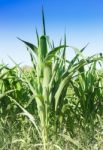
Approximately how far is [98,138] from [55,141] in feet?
1.88

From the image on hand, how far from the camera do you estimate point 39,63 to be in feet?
11.7

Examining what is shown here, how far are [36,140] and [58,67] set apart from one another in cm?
80

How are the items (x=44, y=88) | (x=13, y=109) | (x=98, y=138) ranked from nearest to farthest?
(x=44, y=88) → (x=98, y=138) → (x=13, y=109)

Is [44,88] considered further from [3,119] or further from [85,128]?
[3,119]

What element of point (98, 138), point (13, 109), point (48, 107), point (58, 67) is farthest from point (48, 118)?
point (13, 109)

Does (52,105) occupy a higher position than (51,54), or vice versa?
(51,54)

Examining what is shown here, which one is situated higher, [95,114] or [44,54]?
[44,54]

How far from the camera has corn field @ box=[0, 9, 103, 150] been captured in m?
3.51

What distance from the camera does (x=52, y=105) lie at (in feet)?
12.1

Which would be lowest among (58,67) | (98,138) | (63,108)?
(98,138)

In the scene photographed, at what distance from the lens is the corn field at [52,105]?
3.51m

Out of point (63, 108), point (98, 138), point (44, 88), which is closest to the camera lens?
point (44, 88)

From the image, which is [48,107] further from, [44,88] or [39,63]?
[39,63]

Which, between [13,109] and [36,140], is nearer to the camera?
[36,140]
